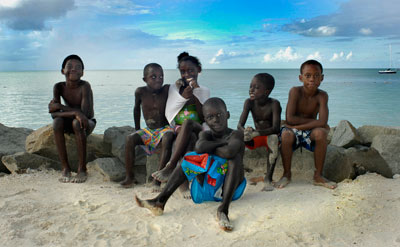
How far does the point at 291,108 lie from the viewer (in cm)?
459

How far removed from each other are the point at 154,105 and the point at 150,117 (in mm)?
183

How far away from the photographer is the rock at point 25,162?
203 inches

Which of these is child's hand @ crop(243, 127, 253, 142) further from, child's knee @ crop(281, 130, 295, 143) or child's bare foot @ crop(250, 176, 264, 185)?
child's bare foot @ crop(250, 176, 264, 185)

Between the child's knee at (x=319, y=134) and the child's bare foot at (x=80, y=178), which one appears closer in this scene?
the child's knee at (x=319, y=134)

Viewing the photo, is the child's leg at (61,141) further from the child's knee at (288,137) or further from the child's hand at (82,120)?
the child's knee at (288,137)

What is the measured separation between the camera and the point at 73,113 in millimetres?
4898

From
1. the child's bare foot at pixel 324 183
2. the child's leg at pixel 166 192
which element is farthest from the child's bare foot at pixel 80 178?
the child's bare foot at pixel 324 183

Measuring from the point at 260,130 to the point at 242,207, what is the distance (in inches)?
47.0

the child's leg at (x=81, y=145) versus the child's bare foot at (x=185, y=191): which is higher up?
the child's leg at (x=81, y=145)


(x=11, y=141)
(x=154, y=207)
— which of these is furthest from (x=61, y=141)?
(x=154, y=207)

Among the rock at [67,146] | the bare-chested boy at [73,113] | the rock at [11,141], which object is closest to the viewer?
the bare-chested boy at [73,113]

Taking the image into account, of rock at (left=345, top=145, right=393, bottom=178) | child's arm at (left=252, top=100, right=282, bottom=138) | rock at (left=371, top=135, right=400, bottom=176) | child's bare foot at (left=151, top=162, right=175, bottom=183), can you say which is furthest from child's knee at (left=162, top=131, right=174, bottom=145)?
rock at (left=371, top=135, right=400, bottom=176)

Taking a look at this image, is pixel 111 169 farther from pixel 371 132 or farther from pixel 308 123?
pixel 371 132

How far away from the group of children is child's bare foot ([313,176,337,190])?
12 mm
